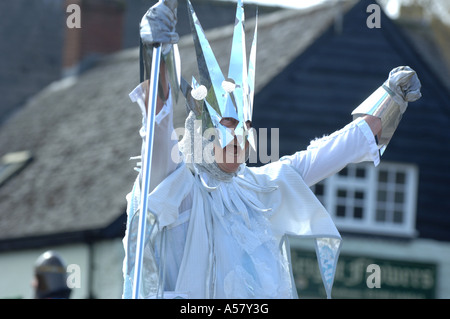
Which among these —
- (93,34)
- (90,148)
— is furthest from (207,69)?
(93,34)

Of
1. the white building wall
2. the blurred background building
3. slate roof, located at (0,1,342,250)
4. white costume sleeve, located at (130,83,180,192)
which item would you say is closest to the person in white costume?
white costume sleeve, located at (130,83,180,192)

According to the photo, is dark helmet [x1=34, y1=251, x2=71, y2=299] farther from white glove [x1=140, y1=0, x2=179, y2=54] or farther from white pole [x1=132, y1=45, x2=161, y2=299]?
white glove [x1=140, y1=0, x2=179, y2=54]

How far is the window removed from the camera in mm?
16828

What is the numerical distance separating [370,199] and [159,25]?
1299 centimetres

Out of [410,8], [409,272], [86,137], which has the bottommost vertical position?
[409,272]

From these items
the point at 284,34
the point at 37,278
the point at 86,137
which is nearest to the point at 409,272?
the point at 284,34

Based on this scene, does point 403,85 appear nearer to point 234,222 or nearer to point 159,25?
point 234,222

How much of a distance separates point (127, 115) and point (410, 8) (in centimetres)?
1194

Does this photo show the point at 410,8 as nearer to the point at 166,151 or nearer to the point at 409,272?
the point at 409,272

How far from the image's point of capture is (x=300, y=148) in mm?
16531

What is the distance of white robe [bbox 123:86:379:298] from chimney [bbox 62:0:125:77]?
16.3 meters

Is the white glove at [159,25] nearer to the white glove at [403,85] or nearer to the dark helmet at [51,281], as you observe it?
the white glove at [403,85]

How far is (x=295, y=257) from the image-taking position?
1577cm

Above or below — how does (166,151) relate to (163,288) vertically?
above
